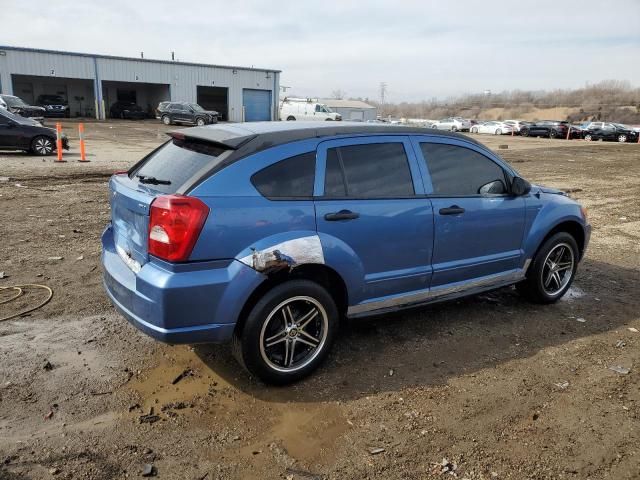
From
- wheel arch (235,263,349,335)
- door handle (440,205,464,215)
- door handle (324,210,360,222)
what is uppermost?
door handle (324,210,360,222)

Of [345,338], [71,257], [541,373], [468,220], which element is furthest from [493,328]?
[71,257]

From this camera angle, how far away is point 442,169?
4.33 metres

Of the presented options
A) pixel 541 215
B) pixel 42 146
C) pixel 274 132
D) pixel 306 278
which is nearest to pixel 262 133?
pixel 274 132

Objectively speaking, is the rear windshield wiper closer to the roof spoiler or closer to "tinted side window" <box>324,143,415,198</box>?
the roof spoiler

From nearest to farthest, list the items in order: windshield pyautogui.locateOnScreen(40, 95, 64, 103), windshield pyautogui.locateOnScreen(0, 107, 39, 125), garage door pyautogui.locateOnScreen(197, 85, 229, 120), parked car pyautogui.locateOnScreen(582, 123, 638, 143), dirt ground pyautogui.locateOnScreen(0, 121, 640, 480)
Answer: dirt ground pyautogui.locateOnScreen(0, 121, 640, 480) < windshield pyautogui.locateOnScreen(0, 107, 39, 125) < parked car pyautogui.locateOnScreen(582, 123, 638, 143) < windshield pyautogui.locateOnScreen(40, 95, 64, 103) < garage door pyautogui.locateOnScreen(197, 85, 229, 120)

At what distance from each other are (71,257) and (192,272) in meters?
3.77

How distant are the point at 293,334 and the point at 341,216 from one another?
900 millimetres

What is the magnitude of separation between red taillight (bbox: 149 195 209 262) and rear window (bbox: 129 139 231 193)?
0.21 meters

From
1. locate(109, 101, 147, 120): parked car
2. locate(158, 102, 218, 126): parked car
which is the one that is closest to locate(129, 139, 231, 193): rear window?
locate(158, 102, 218, 126): parked car

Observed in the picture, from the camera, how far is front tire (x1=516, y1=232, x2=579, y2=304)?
5117 millimetres

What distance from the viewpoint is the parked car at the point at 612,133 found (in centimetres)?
3927

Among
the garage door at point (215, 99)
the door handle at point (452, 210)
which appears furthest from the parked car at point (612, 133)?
the door handle at point (452, 210)

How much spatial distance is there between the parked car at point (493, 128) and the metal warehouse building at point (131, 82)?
2086 centimetres

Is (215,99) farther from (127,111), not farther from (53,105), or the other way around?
(53,105)
